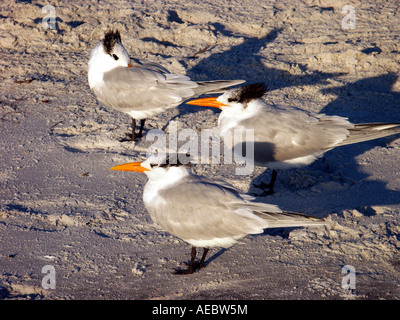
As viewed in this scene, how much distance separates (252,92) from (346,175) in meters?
1.22

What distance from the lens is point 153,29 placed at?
6.73m

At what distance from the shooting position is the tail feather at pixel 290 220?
124 inches

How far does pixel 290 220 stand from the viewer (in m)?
3.19

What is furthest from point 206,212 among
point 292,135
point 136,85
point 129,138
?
point 136,85

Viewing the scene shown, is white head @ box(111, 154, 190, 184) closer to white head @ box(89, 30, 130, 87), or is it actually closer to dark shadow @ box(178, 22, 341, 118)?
white head @ box(89, 30, 130, 87)

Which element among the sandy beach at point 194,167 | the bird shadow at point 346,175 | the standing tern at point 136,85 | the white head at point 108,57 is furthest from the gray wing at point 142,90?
the bird shadow at point 346,175

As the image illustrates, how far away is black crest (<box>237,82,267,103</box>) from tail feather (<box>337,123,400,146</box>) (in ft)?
2.97

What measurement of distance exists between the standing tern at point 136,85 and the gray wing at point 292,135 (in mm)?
913

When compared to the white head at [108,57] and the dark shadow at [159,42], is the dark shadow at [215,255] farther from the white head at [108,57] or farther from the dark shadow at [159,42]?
the dark shadow at [159,42]

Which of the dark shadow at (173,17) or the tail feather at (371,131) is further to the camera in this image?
the dark shadow at (173,17)

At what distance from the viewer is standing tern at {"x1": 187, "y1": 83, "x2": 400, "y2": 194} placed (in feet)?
14.1

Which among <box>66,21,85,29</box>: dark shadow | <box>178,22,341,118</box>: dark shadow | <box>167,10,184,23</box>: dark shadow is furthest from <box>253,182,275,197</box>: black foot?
<box>66,21,85,29</box>: dark shadow

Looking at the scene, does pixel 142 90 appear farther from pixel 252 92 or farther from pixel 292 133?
pixel 292 133

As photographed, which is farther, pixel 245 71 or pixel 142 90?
pixel 245 71
